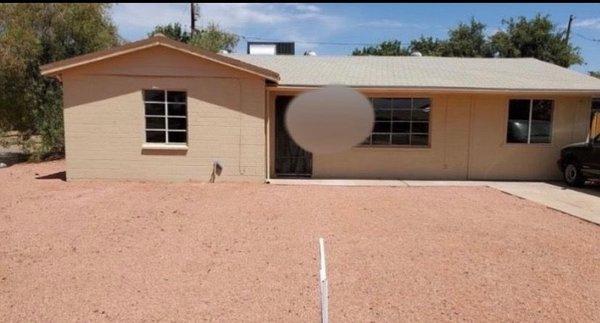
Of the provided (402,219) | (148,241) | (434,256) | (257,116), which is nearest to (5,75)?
(257,116)

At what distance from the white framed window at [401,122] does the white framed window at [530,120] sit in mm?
2414

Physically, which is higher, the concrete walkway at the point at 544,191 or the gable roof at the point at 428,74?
the gable roof at the point at 428,74

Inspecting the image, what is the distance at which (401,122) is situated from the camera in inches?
534

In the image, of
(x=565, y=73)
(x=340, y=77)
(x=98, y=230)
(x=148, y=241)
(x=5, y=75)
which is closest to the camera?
(x=148, y=241)

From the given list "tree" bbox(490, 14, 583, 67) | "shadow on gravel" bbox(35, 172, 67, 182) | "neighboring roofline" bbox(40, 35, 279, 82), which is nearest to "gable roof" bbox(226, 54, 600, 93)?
"neighboring roofline" bbox(40, 35, 279, 82)

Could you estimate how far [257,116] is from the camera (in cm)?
1242

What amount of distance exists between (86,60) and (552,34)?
36.5m

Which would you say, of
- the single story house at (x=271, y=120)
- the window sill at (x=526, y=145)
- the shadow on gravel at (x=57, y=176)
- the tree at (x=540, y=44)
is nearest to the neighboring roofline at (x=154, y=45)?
the single story house at (x=271, y=120)

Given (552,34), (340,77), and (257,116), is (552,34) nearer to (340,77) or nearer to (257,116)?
(340,77)

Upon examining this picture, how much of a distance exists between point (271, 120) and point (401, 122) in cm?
368

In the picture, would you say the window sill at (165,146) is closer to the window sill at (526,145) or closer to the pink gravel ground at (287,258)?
the pink gravel ground at (287,258)

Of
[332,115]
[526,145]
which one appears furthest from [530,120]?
Answer: [332,115]

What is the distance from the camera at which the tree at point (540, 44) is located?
37.1 m

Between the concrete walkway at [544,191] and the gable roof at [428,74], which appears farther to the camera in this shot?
the gable roof at [428,74]
